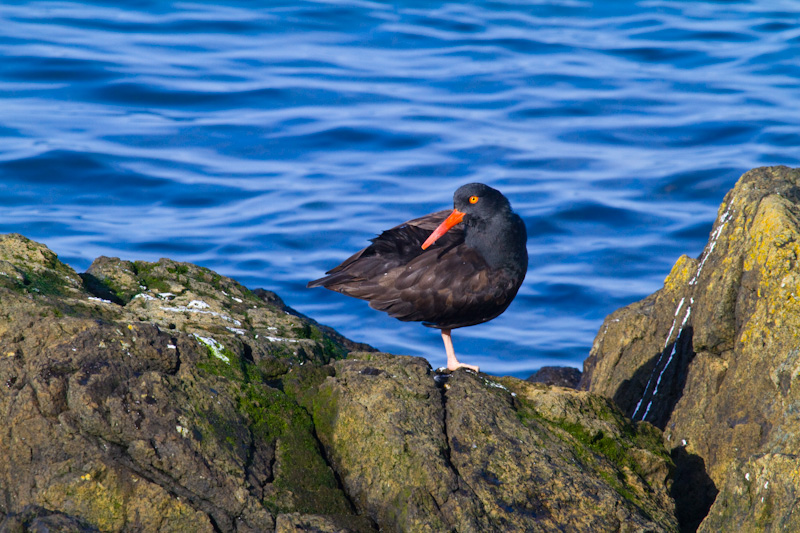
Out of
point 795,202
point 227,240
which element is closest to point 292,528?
point 795,202

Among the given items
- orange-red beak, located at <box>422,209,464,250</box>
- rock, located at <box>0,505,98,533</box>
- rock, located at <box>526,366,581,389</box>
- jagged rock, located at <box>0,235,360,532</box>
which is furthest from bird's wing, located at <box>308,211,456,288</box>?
rock, located at <box>0,505,98,533</box>

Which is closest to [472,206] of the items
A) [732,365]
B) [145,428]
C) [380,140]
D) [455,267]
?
[455,267]

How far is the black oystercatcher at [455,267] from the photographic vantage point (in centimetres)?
647

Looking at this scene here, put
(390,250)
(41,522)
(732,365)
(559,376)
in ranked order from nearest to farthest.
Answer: (41,522), (732,365), (390,250), (559,376)

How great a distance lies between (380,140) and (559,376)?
1018cm

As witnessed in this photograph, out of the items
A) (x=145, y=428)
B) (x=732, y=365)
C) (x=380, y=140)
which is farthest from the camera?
(x=380, y=140)

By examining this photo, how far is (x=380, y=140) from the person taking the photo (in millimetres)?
18016

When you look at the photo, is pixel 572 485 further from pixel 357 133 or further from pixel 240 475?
pixel 357 133

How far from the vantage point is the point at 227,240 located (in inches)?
561

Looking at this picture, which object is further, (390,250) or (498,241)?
(390,250)

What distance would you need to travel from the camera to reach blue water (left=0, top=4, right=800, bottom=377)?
1371cm

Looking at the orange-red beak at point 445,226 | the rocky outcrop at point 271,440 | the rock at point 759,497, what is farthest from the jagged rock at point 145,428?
the orange-red beak at point 445,226

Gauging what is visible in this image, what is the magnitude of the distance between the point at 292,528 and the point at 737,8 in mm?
26421

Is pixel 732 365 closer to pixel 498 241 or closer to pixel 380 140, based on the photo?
pixel 498 241
